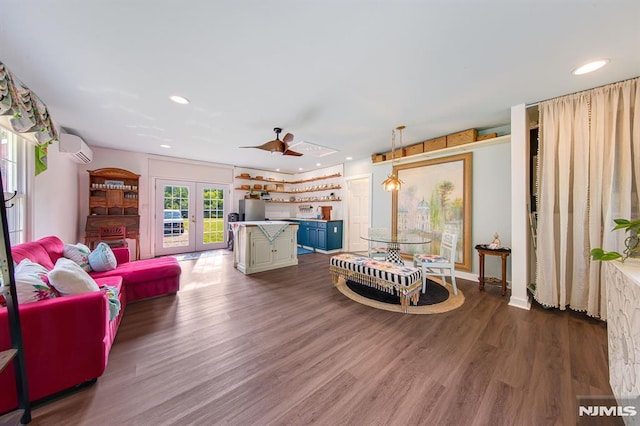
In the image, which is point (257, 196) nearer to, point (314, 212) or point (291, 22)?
point (314, 212)

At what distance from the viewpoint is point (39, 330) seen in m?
1.32

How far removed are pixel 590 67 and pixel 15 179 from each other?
5.98 metres

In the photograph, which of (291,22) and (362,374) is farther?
(362,374)

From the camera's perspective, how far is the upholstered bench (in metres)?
2.52

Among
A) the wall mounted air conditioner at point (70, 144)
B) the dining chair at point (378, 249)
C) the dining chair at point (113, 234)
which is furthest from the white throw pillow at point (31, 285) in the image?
the dining chair at point (378, 249)

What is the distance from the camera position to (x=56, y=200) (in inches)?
128

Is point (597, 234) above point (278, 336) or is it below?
above

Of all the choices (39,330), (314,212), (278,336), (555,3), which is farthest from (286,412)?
(314,212)

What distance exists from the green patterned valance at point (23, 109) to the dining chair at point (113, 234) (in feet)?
7.04

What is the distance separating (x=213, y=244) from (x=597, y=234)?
7005 mm

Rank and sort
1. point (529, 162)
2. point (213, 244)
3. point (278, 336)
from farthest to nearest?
1. point (213, 244)
2. point (529, 162)
3. point (278, 336)

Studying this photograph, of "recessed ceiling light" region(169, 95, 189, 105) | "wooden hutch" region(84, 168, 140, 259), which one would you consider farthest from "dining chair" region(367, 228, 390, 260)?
"wooden hutch" region(84, 168, 140, 259)

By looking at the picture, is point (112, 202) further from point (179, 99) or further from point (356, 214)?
point (356, 214)

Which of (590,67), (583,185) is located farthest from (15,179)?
(583,185)
